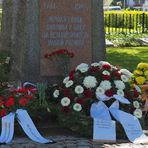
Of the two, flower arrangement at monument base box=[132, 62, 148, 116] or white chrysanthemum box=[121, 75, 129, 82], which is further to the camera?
flower arrangement at monument base box=[132, 62, 148, 116]

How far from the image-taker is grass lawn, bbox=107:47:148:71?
40.8ft

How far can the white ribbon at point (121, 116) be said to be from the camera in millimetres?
6422

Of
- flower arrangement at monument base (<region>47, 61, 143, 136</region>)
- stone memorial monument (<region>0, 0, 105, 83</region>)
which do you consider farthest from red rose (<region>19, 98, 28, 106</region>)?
stone memorial monument (<region>0, 0, 105, 83</region>)

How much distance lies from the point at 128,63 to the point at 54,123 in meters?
5.99

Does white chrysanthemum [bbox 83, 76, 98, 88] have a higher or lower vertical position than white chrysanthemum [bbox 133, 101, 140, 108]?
higher

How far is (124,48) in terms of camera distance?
1650cm

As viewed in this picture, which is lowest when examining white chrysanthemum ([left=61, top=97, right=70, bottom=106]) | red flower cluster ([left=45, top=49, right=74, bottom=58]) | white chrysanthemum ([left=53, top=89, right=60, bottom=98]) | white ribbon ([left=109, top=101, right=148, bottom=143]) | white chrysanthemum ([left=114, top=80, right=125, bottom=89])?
white ribbon ([left=109, top=101, right=148, bottom=143])

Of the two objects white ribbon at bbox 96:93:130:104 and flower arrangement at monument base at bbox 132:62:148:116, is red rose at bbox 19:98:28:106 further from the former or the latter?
flower arrangement at monument base at bbox 132:62:148:116

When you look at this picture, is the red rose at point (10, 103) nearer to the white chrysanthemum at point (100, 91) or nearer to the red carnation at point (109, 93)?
the white chrysanthemum at point (100, 91)

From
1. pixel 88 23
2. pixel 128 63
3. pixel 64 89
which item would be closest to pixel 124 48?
pixel 128 63

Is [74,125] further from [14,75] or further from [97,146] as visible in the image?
[14,75]

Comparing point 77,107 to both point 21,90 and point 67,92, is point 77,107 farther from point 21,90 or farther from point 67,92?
point 21,90

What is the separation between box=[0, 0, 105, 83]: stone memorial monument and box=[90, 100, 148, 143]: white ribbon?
4.65ft

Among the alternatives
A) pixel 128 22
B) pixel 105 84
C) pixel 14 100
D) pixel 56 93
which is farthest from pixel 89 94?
pixel 128 22
